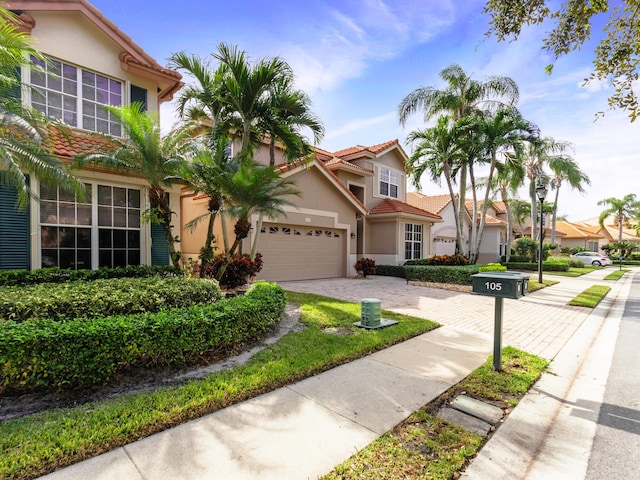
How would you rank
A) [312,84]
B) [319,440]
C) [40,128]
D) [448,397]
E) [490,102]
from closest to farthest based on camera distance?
[319,440]
[448,397]
[40,128]
[312,84]
[490,102]

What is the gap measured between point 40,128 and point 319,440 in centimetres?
786

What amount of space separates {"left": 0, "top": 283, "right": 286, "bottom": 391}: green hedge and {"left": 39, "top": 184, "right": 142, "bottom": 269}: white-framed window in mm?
5235

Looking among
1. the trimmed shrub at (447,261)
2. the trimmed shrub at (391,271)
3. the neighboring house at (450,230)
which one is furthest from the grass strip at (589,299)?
the neighboring house at (450,230)

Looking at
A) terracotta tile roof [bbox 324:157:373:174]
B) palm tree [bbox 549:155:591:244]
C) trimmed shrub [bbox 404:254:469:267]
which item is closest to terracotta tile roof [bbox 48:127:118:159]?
terracotta tile roof [bbox 324:157:373:174]

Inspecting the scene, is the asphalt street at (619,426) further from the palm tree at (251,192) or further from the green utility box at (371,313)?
the palm tree at (251,192)

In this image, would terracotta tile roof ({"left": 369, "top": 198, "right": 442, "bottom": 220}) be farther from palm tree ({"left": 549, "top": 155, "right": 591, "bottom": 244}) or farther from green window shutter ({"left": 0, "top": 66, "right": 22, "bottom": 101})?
palm tree ({"left": 549, "top": 155, "right": 591, "bottom": 244})

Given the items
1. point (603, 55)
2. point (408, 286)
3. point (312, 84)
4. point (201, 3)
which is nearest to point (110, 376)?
point (201, 3)

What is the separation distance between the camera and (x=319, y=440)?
2969 millimetres

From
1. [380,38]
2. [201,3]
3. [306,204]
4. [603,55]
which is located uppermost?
[201,3]

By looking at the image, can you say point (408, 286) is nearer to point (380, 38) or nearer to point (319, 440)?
point (380, 38)

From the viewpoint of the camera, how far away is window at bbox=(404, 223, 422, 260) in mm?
18922

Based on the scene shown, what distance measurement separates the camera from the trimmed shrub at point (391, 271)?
1686cm

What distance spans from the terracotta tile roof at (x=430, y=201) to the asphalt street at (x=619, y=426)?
63.8ft

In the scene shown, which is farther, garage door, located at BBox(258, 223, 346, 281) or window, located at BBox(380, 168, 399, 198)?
window, located at BBox(380, 168, 399, 198)
